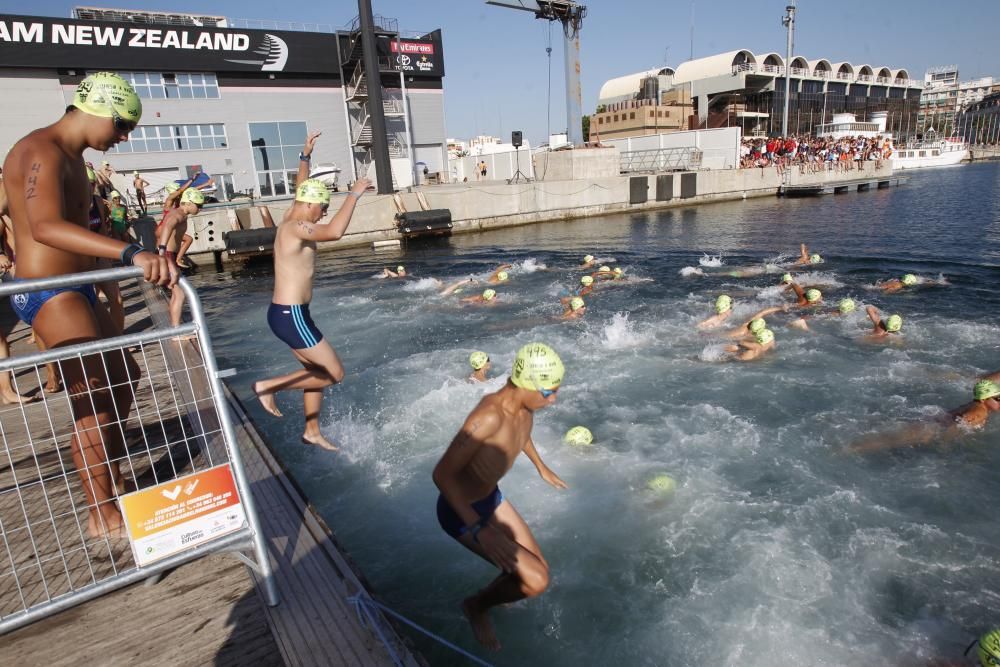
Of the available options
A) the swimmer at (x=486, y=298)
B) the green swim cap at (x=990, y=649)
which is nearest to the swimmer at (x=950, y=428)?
the green swim cap at (x=990, y=649)

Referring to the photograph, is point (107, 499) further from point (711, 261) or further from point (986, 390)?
point (711, 261)

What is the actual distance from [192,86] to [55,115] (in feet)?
23.4

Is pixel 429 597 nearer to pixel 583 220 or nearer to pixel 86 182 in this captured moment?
pixel 86 182

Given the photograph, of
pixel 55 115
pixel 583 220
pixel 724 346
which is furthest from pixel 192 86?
pixel 724 346

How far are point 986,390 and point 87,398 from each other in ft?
28.6

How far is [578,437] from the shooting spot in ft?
21.8

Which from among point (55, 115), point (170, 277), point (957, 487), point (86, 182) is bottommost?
point (957, 487)

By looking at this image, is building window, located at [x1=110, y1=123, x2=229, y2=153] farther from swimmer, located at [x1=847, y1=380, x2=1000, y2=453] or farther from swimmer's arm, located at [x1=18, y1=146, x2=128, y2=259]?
swimmer, located at [x1=847, y1=380, x2=1000, y2=453]

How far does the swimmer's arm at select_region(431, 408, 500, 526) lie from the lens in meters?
2.97

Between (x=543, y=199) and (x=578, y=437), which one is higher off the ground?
(x=543, y=199)

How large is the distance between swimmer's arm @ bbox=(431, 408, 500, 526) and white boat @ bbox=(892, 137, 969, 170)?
91432mm

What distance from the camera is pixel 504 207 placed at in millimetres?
27984

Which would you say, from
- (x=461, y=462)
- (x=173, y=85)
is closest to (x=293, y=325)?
(x=461, y=462)

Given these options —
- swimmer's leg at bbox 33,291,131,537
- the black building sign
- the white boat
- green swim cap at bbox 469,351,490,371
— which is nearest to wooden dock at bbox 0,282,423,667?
swimmer's leg at bbox 33,291,131,537
